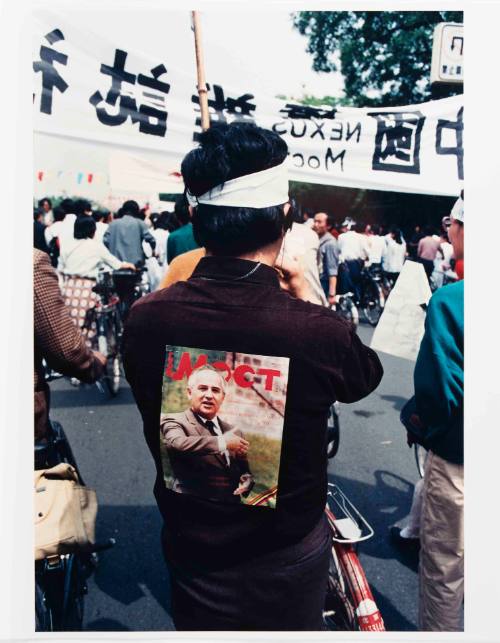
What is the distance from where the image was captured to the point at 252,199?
1354 millimetres

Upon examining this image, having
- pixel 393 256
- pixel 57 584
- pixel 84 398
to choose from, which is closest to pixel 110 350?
pixel 84 398

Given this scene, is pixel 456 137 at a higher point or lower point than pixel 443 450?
higher

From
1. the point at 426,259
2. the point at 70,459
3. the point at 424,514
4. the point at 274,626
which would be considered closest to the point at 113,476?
the point at 70,459

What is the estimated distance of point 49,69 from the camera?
2.36 metres

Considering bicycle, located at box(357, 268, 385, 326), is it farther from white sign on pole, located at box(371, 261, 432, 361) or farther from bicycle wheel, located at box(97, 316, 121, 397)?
white sign on pole, located at box(371, 261, 432, 361)

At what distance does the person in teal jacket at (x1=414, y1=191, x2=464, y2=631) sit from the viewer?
6.76 feet

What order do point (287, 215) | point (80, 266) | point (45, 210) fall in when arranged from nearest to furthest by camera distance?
point (287, 215)
point (80, 266)
point (45, 210)

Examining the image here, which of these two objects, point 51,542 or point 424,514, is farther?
point 424,514

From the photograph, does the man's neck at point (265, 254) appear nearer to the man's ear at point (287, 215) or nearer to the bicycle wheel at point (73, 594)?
the man's ear at point (287, 215)

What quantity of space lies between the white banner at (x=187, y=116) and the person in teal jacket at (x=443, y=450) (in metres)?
0.68

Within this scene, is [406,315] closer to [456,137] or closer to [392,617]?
[456,137]

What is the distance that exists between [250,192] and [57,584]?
1.71m

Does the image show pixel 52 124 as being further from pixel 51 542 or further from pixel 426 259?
pixel 426 259
